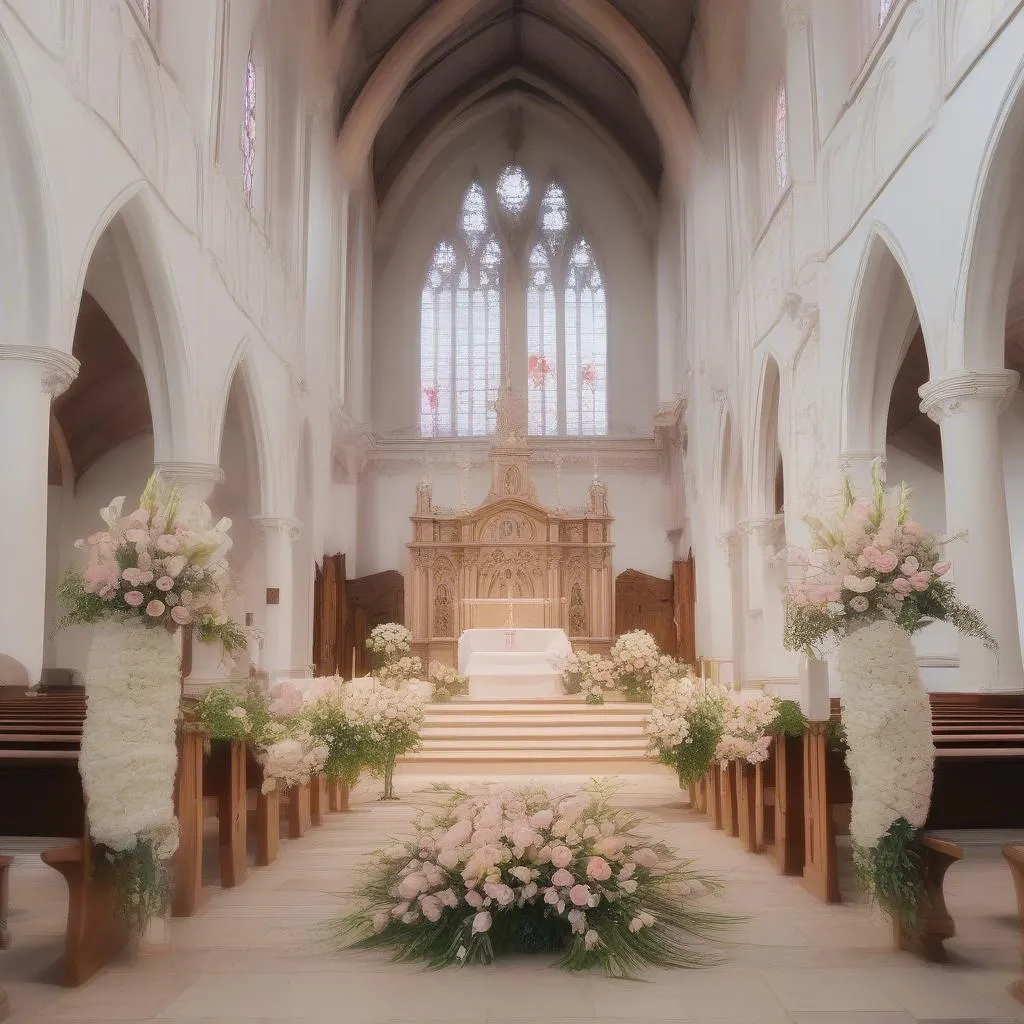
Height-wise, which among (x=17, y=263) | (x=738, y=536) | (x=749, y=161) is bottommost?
(x=738, y=536)

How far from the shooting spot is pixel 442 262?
77.9 ft

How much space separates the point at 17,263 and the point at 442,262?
16754mm

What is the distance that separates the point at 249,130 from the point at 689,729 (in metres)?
10.2

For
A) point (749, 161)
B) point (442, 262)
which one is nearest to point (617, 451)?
point (442, 262)

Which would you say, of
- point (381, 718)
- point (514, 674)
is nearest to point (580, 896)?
point (381, 718)

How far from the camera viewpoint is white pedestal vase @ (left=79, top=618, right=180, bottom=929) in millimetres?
4227

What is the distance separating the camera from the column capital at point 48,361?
7.33 meters

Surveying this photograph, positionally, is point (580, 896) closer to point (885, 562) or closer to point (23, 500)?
point (885, 562)

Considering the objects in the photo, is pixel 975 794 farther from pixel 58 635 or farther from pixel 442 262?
pixel 442 262

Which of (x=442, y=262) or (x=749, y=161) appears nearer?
(x=749, y=161)

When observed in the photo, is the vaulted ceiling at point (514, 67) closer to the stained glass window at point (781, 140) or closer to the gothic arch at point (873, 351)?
the stained glass window at point (781, 140)

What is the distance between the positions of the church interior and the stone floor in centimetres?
3

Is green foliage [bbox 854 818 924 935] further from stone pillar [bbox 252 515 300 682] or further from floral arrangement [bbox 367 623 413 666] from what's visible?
floral arrangement [bbox 367 623 413 666]

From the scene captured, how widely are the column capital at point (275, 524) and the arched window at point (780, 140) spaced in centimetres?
790
